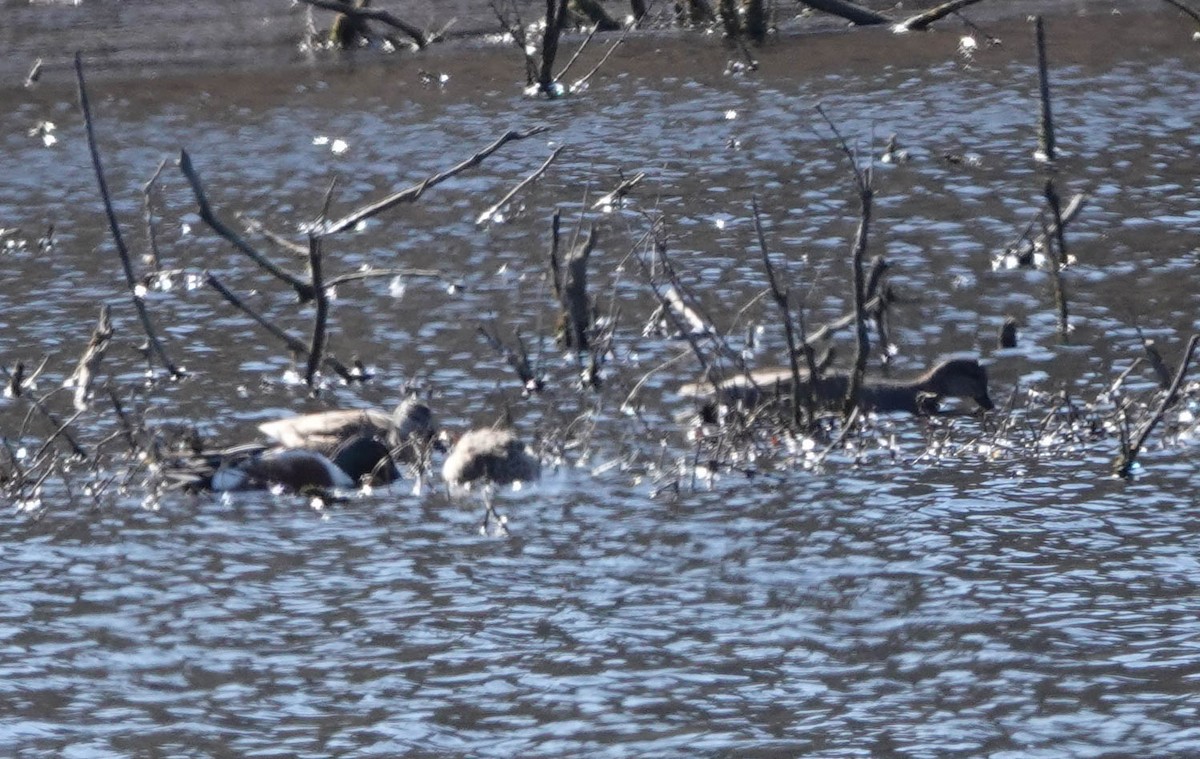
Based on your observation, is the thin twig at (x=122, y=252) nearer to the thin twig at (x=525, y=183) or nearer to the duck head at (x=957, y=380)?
the thin twig at (x=525, y=183)

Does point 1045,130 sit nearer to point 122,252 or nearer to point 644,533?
point 122,252

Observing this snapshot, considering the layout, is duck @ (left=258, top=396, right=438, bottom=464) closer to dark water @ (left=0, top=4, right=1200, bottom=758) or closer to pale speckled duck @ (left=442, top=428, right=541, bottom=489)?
pale speckled duck @ (left=442, top=428, right=541, bottom=489)

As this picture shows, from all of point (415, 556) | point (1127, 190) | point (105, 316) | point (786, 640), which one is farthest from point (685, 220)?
point (786, 640)

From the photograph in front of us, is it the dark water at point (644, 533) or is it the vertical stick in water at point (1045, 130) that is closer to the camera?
the dark water at point (644, 533)

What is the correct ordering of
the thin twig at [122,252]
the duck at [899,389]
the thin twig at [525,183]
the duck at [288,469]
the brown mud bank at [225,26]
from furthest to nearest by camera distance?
the brown mud bank at [225,26] → the thin twig at [525,183] → the thin twig at [122,252] → the duck at [899,389] → the duck at [288,469]

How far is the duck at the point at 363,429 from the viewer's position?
9.63 meters

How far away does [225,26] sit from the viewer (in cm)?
2838

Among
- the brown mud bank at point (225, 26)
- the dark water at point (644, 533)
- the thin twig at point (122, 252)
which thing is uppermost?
the brown mud bank at point (225, 26)

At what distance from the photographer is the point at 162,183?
→ 18.4m

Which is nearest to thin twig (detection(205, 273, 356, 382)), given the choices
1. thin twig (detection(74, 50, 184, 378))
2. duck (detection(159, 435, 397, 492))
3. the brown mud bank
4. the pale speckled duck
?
thin twig (detection(74, 50, 184, 378))

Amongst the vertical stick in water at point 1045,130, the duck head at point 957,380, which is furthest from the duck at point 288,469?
the vertical stick in water at point 1045,130

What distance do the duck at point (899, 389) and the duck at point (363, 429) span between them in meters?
1.41

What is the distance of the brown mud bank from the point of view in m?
25.1

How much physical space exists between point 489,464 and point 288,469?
92cm
